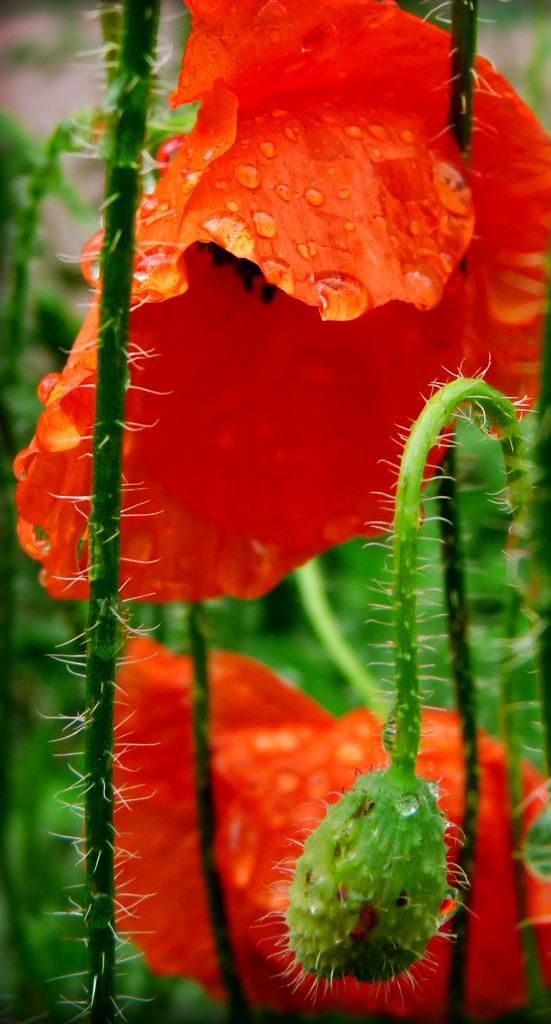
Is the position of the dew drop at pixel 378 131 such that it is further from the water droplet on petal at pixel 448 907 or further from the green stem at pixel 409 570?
the water droplet on petal at pixel 448 907

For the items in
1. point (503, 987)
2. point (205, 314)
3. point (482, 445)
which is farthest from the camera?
point (482, 445)

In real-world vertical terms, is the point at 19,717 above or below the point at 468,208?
below

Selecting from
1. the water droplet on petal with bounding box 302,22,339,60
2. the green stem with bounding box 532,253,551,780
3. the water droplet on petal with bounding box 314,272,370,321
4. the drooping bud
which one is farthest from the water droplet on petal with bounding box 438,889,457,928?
the water droplet on petal with bounding box 302,22,339,60

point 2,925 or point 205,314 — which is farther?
point 2,925

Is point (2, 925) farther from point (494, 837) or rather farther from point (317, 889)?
point (317, 889)

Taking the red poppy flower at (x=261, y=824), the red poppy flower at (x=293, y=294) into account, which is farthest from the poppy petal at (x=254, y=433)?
the red poppy flower at (x=261, y=824)

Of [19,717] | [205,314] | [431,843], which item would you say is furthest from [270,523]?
[19,717]

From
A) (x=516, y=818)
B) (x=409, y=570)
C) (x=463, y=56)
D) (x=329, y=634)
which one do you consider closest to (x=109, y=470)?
(x=409, y=570)
